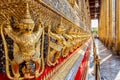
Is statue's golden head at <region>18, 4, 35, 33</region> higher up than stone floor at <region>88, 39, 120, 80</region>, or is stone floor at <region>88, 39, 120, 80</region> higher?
statue's golden head at <region>18, 4, 35, 33</region>

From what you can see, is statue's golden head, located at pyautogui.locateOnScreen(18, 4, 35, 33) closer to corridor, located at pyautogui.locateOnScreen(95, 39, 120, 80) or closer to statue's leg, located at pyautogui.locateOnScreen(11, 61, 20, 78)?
statue's leg, located at pyautogui.locateOnScreen(11, 61, 20, 78)

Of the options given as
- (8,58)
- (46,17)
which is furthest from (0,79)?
(46,17)

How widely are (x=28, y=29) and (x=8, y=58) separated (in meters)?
0.13

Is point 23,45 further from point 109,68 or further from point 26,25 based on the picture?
point 109,68

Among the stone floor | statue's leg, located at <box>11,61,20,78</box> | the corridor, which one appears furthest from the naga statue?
the corridor

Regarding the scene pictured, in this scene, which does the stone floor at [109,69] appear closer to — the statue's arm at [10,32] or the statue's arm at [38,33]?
the statue's arm at [38,33]

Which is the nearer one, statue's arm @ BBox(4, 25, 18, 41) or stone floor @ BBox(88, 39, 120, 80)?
statue's arm @ BBox(4, 25, 18, 41)

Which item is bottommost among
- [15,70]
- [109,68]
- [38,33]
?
[109,68]

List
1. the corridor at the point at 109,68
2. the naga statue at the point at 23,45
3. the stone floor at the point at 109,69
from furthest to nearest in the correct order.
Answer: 1. the corridor at the point at 109,68
2. the stone floor at the point at 109,69
3. the naga statue at the point at 23,45

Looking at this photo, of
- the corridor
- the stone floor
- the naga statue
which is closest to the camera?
the naga statue

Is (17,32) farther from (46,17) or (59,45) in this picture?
(59,45)

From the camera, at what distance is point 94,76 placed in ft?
8.46

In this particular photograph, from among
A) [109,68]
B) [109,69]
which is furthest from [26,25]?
[109,68]

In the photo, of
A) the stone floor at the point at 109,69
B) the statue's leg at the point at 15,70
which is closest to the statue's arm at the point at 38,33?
the statue's leg at the point at 15,70
